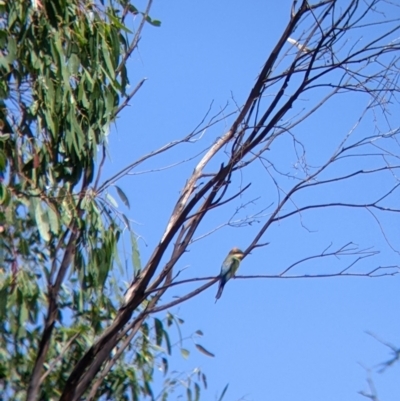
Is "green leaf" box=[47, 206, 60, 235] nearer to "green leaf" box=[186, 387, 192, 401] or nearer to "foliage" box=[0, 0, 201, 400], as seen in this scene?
"foliage" box=[0, 0, 201, 400]

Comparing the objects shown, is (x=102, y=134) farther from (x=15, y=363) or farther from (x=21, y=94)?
(x=15, y=363)

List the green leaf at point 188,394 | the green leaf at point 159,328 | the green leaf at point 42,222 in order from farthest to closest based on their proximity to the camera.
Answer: the green leaf at point 159,328
the green leaf at point 188,394
the green leaf at point 42,222

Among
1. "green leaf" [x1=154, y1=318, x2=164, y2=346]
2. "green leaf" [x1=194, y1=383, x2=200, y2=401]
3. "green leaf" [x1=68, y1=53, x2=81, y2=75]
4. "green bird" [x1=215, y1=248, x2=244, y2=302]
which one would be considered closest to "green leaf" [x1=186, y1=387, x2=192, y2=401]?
"green leaf" [x1=194, y1=383, x2=200, y2=401]

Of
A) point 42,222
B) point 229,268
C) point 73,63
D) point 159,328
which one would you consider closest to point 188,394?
point 159,328

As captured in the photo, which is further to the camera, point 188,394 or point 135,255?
point 188,394

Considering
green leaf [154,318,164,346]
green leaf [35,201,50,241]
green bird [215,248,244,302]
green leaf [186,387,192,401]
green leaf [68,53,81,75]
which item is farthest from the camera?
green leaf [154,318,164,346]

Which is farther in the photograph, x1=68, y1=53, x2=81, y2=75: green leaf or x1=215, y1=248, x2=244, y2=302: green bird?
x1=68, y1=53, x2=81, y2=75: green leaf

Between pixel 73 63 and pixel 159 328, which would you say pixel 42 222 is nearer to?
pixel 73 63

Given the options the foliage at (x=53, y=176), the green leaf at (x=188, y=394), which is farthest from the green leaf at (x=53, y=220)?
the green leaf at (x=188, y=394)

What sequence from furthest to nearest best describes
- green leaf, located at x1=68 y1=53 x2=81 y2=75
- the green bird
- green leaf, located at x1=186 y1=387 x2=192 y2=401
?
1. green leaf, located at x1=186 y1=387 x2=192 y2=401
2. green leaf, located at x1=68 y1=53 x2=81 y2=75
3. the green bird

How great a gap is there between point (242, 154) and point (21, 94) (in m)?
1.22

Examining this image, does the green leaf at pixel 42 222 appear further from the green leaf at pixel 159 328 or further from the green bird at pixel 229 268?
the green leaf at pixel 159 328

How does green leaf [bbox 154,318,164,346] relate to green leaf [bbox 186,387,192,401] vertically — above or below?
above

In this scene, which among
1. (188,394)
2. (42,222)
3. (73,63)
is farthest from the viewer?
(188,394)
